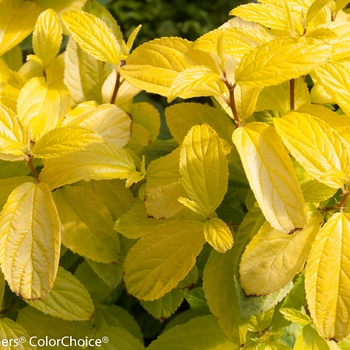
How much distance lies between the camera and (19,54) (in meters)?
0.98

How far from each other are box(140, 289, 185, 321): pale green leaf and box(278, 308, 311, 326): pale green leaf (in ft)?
0.65

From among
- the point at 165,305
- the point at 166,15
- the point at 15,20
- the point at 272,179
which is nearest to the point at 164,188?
the point at 272,179

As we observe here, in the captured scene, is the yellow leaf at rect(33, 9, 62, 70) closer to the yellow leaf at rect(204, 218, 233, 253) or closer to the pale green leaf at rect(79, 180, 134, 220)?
the pale green leaf at rect(79, 180, 134, 220)

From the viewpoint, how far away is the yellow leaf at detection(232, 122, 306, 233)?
0.52 meters

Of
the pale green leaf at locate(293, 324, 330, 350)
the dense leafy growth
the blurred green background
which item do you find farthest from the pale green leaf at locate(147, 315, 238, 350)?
the blurred green background

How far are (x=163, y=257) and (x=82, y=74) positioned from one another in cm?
39

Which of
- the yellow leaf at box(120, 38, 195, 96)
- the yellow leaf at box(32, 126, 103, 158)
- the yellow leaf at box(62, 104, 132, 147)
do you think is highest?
the yellow leaf at box(120, 38, 195, 96)

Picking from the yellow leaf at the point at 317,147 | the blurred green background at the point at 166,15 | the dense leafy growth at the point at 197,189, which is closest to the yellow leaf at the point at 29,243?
the dense leafy growth at the point at 197,189

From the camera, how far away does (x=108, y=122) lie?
2.29ft

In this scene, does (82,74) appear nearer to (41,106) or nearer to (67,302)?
(41,106)

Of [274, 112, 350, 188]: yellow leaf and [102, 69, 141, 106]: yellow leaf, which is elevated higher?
[102, 69, 141, 106]: yellow leaf

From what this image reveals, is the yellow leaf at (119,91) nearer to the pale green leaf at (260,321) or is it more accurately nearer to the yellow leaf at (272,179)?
the yellow leaf at (272,179)

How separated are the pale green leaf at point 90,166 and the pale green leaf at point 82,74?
22 cm

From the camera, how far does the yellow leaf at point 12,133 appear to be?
61cm
